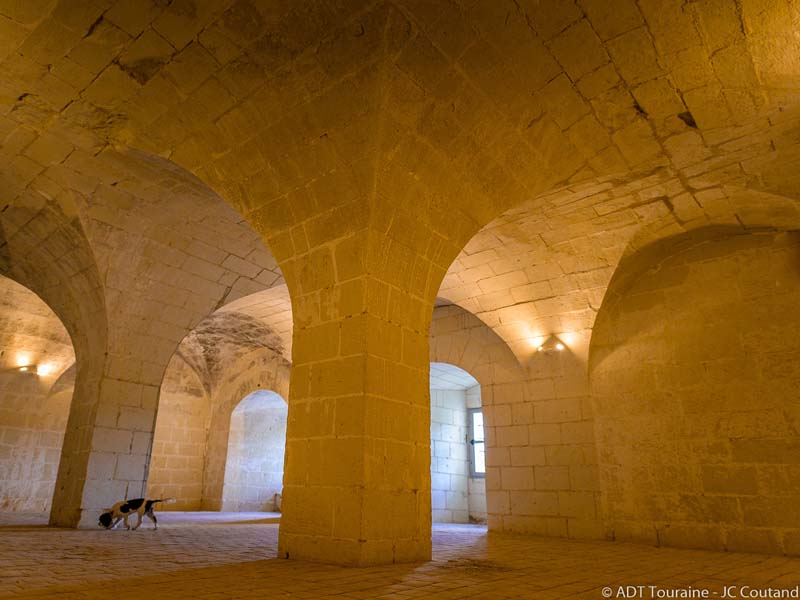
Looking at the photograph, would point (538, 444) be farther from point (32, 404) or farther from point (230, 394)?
point (32, 404)

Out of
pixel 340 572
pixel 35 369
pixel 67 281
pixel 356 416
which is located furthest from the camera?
pixel 35 369

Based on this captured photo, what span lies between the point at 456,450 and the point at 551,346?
15.0 ft

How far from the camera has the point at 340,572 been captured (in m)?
3.30

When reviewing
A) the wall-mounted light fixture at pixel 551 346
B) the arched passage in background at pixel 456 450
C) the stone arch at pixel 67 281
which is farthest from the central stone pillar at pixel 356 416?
A: the arched passage in background at pixel 456 450

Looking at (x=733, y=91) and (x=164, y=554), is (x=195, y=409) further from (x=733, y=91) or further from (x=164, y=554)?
(x=733, y=91)

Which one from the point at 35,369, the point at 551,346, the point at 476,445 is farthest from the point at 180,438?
the point at 551,346

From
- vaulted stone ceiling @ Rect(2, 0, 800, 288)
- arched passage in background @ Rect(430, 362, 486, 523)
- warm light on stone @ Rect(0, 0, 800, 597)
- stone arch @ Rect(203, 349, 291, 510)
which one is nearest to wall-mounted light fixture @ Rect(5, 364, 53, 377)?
warm light on stone @ Rect(0, 0, 800, 597)

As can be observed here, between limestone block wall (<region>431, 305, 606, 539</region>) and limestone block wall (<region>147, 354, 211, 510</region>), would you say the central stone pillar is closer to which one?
limestone block wall (<region>431, 305, 606, 539</region>)

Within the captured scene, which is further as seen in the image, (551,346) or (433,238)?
(551,346)

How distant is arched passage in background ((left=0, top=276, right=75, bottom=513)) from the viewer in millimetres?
10344

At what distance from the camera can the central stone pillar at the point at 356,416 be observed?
368cm

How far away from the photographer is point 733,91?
4.18m

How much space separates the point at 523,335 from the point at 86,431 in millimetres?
5979

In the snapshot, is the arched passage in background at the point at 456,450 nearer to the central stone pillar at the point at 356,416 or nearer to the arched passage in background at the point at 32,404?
the central stone pillar at the point at 356,416
